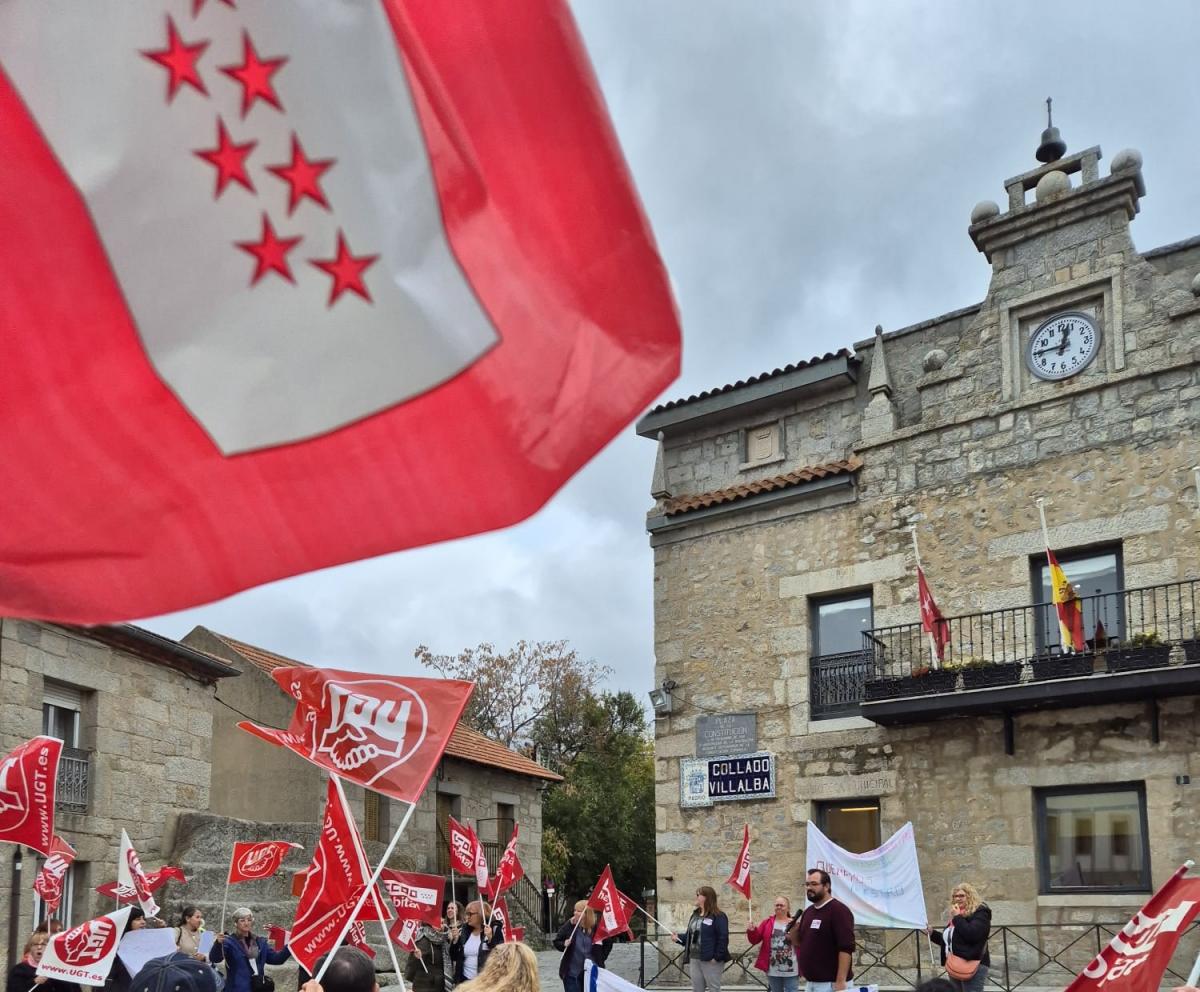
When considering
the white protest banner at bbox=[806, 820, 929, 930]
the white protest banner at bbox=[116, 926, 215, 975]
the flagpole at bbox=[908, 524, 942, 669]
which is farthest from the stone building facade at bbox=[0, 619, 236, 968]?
the flagpole at bbox=[908, 524, 942, 669]

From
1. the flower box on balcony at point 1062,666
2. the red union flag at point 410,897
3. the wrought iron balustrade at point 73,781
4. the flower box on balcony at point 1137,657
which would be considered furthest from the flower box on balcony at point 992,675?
the wrought iron balustrade at point 73,781

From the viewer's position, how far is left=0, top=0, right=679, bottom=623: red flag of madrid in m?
2.60

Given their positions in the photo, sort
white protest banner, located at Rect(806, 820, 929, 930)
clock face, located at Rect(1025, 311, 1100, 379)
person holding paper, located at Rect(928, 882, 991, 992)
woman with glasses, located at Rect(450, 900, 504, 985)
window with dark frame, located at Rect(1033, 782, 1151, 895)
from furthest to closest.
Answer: clock face, located at Rect(1025, 311, 1100, 379)
window with dark frame, located at Rect(1033, 782, 1151, 895)
white protest banner, located at Rect(806, 820, 929, 930)
woman with glasses, located at Rect(450, 900, 504, 985)
person holding paper, located at Rect(928, 882, 991, 992)

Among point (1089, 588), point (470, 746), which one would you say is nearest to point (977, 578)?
point (1089, 588)

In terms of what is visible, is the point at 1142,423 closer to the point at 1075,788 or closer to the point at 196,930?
the point at 1075,788

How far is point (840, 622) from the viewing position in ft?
54.4

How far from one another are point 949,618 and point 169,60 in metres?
13.9

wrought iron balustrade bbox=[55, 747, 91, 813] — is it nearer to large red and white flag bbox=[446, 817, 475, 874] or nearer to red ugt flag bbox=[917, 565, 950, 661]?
large red and white flag bbox=[446, 817, 475, 874]

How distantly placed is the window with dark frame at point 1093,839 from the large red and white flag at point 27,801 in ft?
33.3

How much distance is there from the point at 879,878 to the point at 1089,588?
400 cm

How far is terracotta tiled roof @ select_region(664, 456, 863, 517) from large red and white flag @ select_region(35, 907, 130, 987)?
34.0 feet

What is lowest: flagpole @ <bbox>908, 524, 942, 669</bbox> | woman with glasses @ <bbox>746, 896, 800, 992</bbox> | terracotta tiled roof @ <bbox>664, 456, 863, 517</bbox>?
woman with glasses @ <bbox>746, 896, 800, 992</bbox>

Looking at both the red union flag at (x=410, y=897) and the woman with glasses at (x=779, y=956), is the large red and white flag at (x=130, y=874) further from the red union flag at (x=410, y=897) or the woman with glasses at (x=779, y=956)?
the woman with glasses at (x=779, y=956)

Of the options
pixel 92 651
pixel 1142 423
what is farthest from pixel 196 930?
pixel 1142 423
